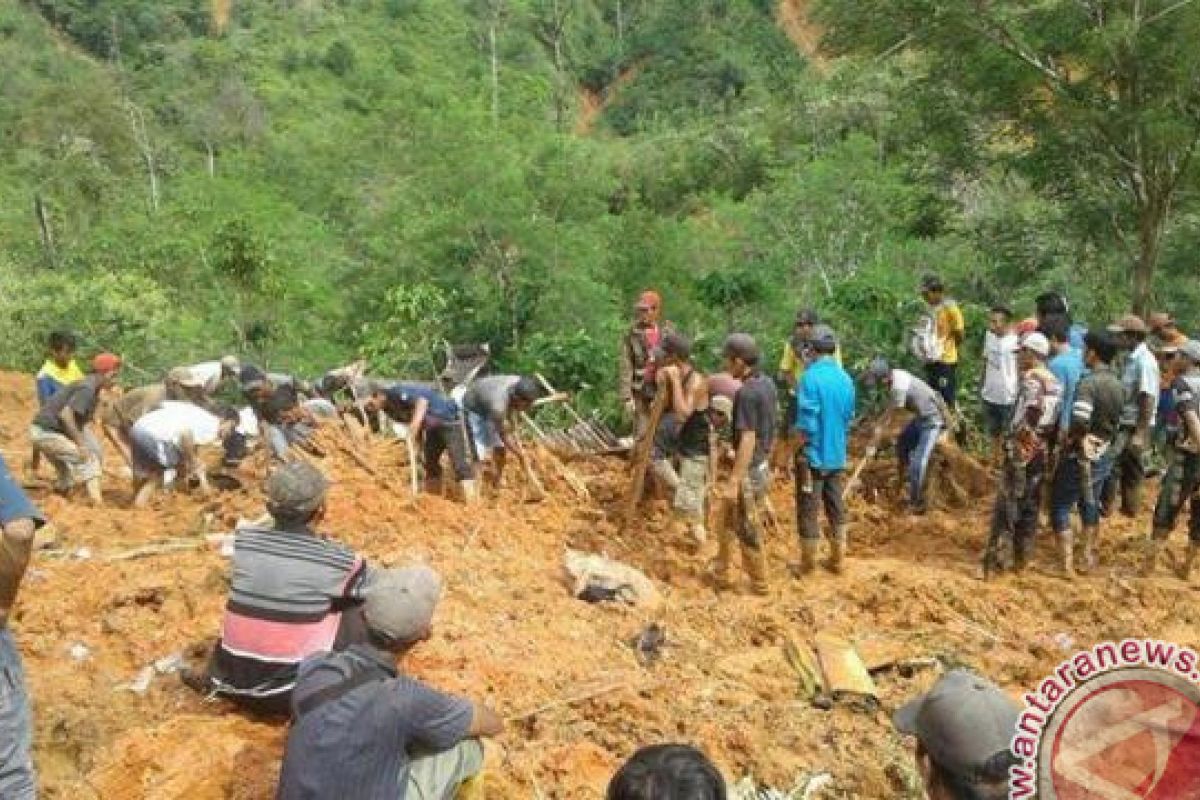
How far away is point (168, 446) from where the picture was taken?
27.7 ft

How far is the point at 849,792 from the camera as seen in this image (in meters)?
4.61

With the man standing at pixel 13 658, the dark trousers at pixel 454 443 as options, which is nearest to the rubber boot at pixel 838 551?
the dark trousers at pixel 454 443

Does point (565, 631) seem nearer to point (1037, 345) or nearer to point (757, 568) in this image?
point (757, 568)

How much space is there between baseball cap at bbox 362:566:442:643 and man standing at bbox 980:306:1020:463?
22.5 ft

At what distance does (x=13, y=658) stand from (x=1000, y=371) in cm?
781

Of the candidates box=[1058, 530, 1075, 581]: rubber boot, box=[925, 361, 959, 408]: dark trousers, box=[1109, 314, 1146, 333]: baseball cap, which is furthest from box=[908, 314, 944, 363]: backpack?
box=[1058, 530, 1075, 581]: rubber boot

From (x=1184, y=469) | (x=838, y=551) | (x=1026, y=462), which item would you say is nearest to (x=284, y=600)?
(x=838, y=551)

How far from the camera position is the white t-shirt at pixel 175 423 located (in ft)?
27.4

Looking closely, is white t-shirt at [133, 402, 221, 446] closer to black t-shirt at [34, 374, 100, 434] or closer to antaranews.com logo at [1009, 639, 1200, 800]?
black t-shirt at [34, 374, 100, 434]

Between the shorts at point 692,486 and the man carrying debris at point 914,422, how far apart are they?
162 centimetres

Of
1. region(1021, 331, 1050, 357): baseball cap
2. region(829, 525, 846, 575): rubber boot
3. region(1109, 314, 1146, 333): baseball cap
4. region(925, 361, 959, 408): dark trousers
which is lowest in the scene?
region(829, 525, 846, 575): rubber boot

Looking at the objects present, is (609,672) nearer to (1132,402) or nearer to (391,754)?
(391,754)

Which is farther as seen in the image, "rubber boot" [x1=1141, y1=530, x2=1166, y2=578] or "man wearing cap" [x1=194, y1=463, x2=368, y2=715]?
"rubber boot" [x1=1141, y1=530, x2=1166, y2=578]

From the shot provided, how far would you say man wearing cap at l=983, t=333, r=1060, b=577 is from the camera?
6977 millimetres
